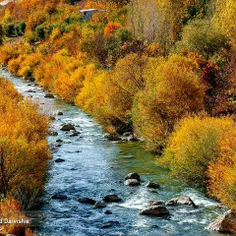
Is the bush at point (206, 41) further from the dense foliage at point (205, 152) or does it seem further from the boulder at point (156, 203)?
the boulder at point (156, 203)

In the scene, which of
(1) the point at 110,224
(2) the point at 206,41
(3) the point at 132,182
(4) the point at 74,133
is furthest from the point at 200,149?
(2) the point at 206,41

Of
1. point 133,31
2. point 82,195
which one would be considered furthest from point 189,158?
point 133,31

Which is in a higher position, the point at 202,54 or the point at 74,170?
the point at 202,54

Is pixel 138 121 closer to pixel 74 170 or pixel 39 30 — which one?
pixel 74 170

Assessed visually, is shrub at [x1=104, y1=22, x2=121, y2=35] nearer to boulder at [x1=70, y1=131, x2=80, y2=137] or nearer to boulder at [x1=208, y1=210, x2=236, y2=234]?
boulder at [x1=70, y1=131, x2=80, y2=137]

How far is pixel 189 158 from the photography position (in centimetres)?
2659

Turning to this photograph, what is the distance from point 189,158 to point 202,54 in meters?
25.5

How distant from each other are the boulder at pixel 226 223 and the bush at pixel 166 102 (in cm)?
1233

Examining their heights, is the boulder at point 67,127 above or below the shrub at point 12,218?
below

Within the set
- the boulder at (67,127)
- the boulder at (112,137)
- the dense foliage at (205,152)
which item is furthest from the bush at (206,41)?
the dense foliage at (205,152)

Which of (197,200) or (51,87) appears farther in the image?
(51,87)

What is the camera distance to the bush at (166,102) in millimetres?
34062

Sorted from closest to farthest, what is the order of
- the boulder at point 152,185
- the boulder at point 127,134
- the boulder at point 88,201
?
the boulder at point 88,201 → the boulder at point 152,185 → the boulder at point 127,134

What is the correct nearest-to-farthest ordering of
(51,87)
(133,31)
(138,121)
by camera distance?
(138,121), (51,87), (133,31)
